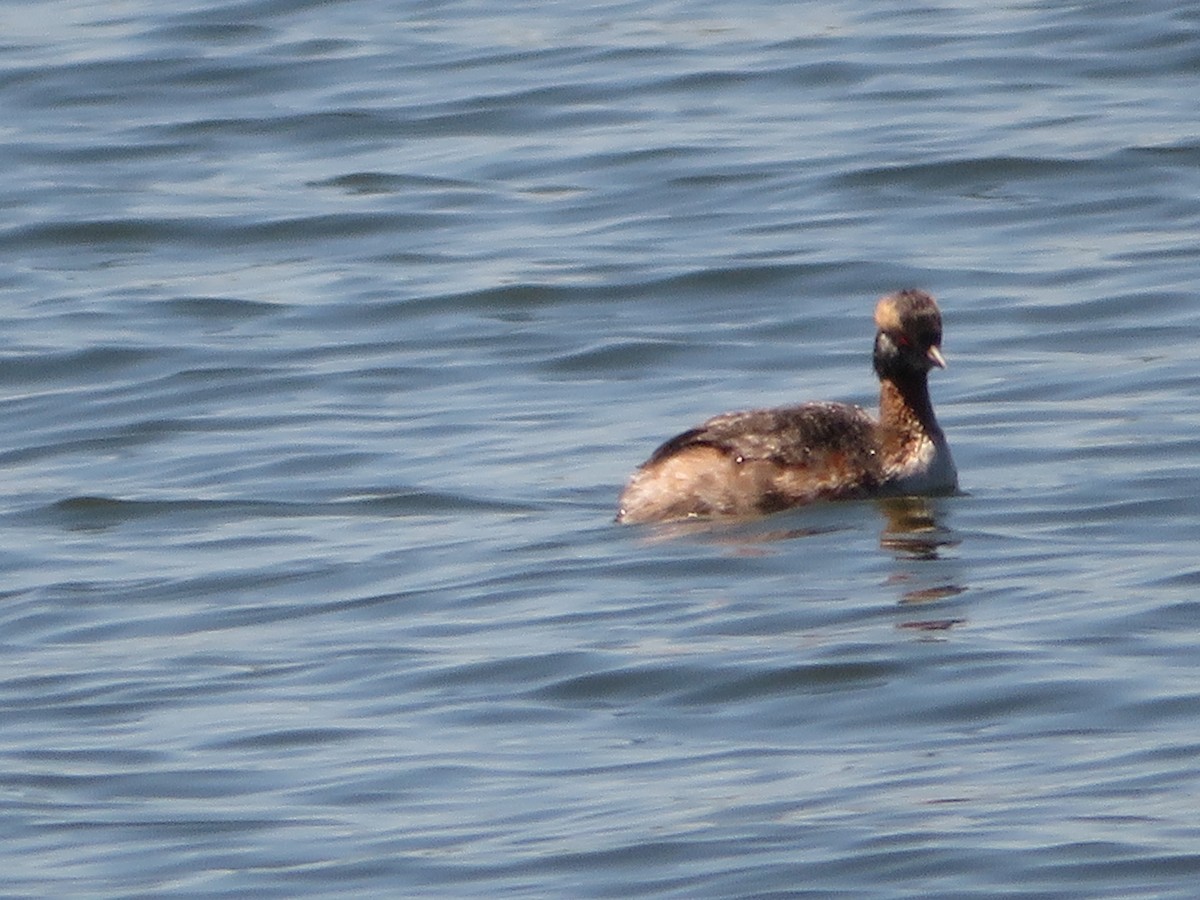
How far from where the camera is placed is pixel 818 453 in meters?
11.9

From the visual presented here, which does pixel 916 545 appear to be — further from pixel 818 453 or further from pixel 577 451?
pixel 577 451

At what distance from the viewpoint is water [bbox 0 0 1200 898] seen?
831cm

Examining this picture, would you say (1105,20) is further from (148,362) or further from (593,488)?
(593,488)

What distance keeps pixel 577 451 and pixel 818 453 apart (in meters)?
1.31

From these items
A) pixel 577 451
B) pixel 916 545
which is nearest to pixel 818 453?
pixel 916 545

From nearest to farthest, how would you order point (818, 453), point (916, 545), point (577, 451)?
point (916, 545), point (818, 453), point (577, 451)

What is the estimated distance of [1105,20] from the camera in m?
21.0

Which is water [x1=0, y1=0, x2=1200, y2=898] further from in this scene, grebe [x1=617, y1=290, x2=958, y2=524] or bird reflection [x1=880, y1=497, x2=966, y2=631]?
grebe [x1=617, y1=290, x2=958, y2=524]

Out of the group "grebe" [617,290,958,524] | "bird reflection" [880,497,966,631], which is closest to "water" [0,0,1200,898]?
"bird reflection" [880,497,966,631]

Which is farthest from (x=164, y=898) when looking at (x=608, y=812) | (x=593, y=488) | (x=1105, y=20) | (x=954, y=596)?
(x=1105, y=20)

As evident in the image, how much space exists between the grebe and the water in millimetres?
144

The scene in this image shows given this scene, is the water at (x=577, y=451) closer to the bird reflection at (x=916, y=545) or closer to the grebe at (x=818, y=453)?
the bird reflection at (x=916, y=545)

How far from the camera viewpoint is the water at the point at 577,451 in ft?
27.3

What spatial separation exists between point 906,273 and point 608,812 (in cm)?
774
